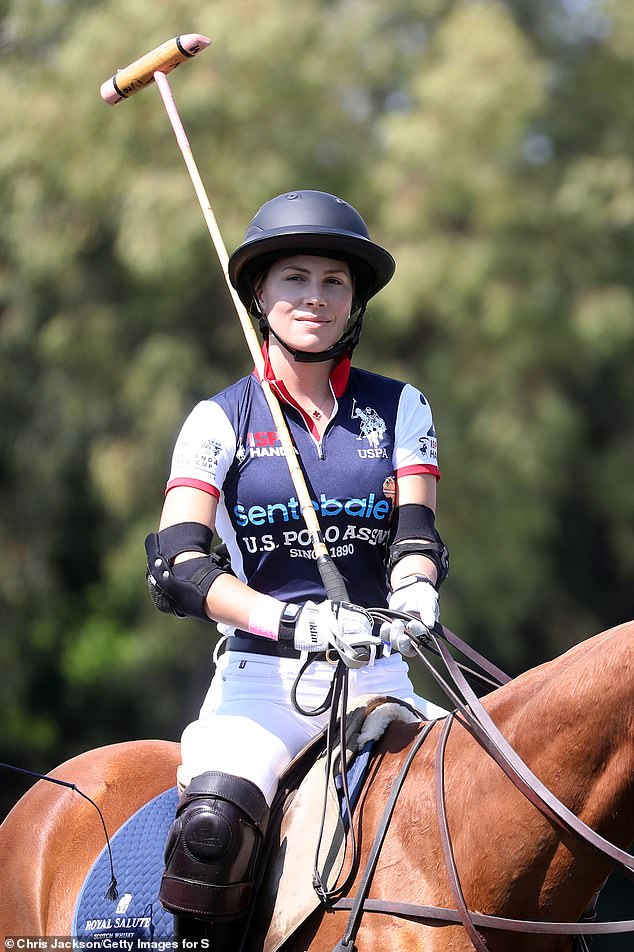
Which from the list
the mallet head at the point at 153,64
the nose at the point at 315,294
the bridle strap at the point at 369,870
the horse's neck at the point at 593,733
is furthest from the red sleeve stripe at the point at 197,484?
the mallet head at the point at 153,64

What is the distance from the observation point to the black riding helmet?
2771 mm

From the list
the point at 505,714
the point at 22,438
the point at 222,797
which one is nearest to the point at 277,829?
the point at 222,797

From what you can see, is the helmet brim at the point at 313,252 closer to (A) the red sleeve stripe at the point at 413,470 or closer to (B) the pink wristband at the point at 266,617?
(A) the red sleeve stripe at the point at 413,470

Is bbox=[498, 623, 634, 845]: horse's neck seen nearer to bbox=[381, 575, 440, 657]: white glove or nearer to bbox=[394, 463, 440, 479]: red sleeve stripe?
bbox=[381, 575, 440, 657]: white glove

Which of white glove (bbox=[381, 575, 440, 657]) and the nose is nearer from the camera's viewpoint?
white glove (bbox=[381, 575, 440, 657])

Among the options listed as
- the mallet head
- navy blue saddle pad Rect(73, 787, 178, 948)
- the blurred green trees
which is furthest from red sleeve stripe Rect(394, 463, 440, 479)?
the blurred green trees

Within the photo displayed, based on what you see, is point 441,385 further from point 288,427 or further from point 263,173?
point 288,427

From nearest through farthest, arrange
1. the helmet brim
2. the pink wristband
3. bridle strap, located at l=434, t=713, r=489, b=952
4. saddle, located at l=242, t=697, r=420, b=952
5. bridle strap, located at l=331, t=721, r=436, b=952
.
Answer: bridle strap, located at l=434, t=713, r=489, b=952, bridle strap, located at l=331, t=721, r=436, b=952, saddle, located at l=242, t=697, r=420, b=952, the pink wristband, the helmet brim

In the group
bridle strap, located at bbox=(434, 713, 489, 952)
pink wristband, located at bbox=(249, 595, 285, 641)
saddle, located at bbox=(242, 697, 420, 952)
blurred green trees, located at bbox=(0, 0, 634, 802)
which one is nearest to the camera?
bridle strap, located at bbox=(434, 713, 489, 952)

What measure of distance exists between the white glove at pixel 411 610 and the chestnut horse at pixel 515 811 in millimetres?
196

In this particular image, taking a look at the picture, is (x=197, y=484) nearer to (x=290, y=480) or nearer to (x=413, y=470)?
(x=290, y=480)

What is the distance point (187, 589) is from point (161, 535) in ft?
0.53

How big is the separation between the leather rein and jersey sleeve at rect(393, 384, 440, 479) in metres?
0.49

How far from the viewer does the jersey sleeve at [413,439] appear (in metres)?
2.83
